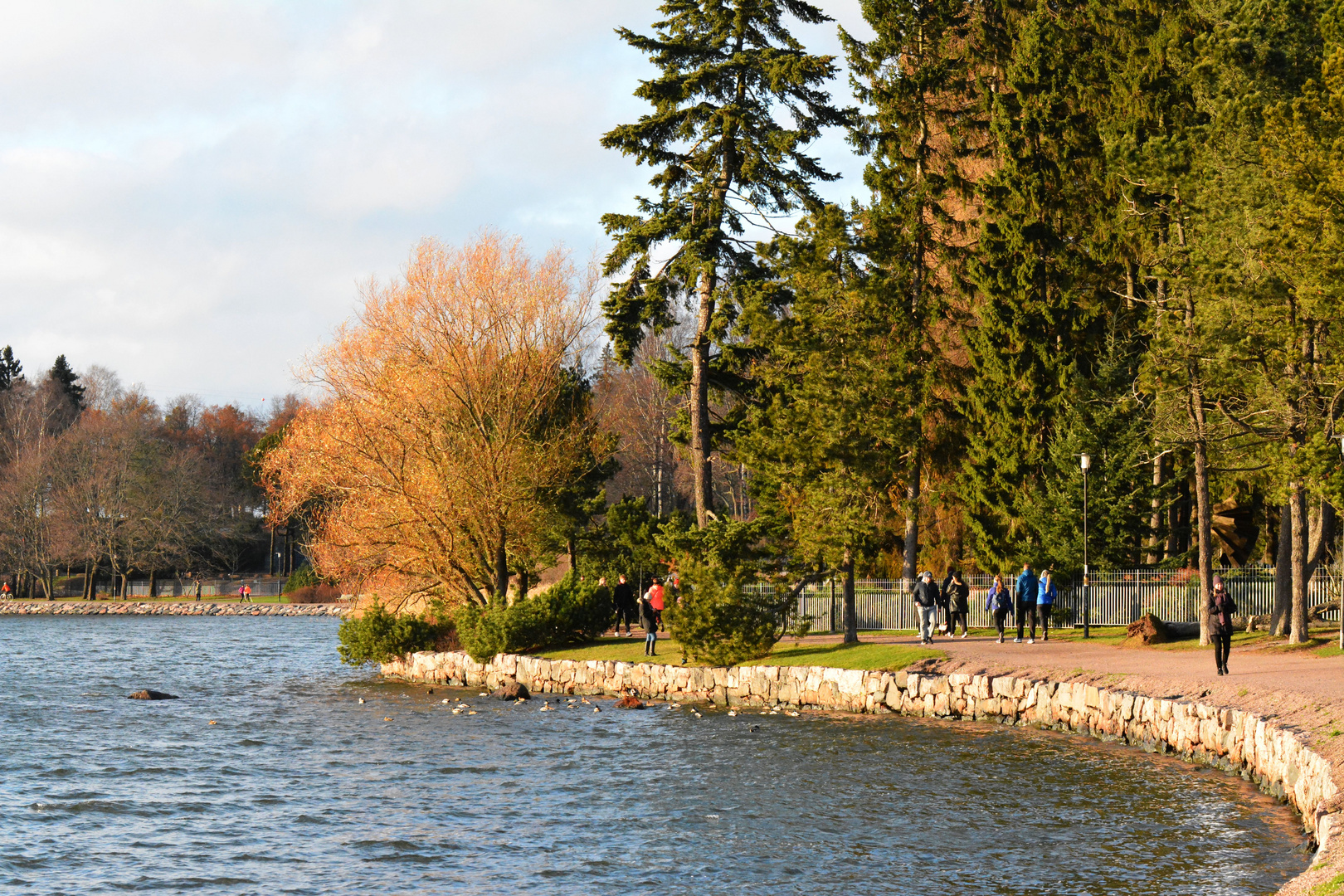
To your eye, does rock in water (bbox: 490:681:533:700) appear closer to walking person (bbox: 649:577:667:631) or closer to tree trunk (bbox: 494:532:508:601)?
walking person (bbox: 649:577:667:631)

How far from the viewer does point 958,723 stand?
23.9 m

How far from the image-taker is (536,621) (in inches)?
1298

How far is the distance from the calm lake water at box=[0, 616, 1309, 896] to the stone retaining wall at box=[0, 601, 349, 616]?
5209 centimetres

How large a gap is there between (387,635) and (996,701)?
60.2 feet

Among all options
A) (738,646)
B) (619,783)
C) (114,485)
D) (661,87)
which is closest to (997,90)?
(661,87)

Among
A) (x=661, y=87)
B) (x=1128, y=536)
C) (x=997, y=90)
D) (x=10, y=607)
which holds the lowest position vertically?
(x=10, y=607)

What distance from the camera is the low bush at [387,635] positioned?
115 ft

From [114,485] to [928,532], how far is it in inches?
2540

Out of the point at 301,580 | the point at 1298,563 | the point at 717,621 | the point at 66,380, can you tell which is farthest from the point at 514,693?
the point at 66,380

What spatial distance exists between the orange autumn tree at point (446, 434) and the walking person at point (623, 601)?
2771 millimetres

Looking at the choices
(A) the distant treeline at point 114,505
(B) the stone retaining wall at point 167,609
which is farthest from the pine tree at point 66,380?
(B) the stone retaining wall at point 167,609

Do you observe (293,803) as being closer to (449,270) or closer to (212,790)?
(212,790)

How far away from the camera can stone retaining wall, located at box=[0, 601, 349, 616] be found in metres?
78.4

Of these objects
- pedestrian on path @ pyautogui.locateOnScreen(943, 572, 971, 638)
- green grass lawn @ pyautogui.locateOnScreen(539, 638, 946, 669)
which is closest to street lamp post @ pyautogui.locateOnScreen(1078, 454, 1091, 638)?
pedestrian on path @ pyautogui.locateOnScreen(943, 572, 971, 638)
